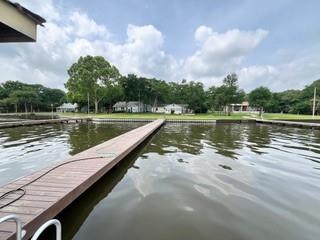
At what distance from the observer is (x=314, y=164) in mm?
6762

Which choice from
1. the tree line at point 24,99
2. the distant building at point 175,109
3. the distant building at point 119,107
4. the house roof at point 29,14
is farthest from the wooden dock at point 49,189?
the distant building at point 119,107

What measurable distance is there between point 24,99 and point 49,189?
59.3 m

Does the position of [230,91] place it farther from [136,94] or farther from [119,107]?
[119,107]

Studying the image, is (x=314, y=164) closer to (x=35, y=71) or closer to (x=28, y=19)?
(x=28, y=19)

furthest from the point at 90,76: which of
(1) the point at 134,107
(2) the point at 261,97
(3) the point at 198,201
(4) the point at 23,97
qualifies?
(3) the point at 198,201

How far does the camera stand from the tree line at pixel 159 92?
39.5 m

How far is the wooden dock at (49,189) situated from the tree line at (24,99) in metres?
45.7

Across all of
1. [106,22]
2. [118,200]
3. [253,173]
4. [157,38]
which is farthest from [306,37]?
[118,200]

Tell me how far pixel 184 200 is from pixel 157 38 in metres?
22.9

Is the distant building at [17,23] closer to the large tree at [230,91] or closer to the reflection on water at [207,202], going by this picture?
the reflection on water at [207,202]

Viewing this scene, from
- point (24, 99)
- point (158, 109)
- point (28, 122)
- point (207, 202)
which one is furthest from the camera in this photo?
point (158, 109)

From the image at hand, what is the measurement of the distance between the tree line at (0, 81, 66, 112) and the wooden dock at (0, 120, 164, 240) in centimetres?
4569

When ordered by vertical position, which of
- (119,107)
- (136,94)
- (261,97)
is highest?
(136,94)

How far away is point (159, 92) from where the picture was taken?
54.4 metres
